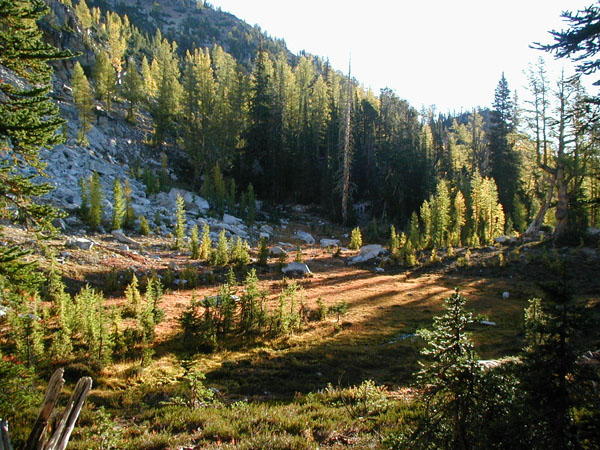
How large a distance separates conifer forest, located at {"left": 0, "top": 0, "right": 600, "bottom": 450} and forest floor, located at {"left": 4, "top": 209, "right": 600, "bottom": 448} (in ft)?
0.31

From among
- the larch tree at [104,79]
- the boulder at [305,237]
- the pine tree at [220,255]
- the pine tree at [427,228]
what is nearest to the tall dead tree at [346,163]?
the boulder at [305,237]

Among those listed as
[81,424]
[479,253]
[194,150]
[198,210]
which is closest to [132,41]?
[194,150]

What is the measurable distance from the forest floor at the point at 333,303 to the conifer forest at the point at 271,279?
94 millimetres

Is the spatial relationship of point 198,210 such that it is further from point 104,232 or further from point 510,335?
point 510,335

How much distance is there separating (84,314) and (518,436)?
8601 millimetres

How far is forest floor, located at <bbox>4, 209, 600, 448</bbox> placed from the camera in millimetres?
7230

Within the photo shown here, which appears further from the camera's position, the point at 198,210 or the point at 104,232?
the point at 198,210

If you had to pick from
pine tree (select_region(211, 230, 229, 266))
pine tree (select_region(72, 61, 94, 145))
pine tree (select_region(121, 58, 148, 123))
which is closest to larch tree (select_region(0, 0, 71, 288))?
pine tree (select_region(211, 230, 229, 266))

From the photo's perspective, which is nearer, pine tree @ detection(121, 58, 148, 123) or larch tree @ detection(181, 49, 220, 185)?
larch tree @ detection(181, 49, 220, 185)

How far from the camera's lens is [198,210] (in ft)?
87.4

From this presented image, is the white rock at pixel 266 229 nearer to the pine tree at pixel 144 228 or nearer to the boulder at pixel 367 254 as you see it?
the boulder at pixel 367 254

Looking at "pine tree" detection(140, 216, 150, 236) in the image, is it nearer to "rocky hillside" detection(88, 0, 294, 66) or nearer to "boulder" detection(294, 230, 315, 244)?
"boulder" detection(294, 230, 315, 244)

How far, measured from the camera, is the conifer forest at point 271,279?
329 centimetres

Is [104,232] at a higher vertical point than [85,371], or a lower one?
higher
